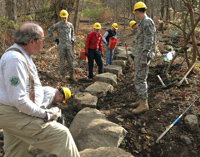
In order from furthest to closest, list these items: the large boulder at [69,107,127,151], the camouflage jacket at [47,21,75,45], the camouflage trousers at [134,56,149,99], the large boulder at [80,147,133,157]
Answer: the camouflage jacket at [47,21,75,45], the camouflage trousers at [134,56,149,99], the large boulder at [69,107,127,151], the large boulder at [80,147,133,157]

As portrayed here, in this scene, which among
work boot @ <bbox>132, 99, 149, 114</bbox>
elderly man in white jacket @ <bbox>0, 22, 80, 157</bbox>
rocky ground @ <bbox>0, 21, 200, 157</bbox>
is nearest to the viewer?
elderly man in white jacket @ <bbox>0, 22, 80, 157</bbox>

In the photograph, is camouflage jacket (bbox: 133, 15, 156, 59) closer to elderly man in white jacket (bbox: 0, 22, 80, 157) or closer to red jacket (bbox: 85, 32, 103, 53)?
elderly man in white jacket (bbox: 0, 22, 80, 157)

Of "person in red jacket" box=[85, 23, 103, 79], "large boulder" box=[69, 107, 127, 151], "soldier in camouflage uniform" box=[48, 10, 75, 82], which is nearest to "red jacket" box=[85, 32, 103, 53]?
"person in red jacket" box=[85, 23, 103, 79]

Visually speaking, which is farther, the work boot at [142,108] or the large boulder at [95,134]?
Answer: the work boot at [142,108]

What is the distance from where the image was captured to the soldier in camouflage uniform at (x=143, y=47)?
11.8 ft

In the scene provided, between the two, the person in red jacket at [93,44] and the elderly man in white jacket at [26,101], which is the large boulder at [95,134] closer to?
the elderly man in white jacket at [26,101]

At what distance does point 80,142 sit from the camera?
2996mm

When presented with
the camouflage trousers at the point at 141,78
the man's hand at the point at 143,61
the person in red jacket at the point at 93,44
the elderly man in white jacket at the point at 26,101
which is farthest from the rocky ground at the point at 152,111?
the elderly man in white jacket at the point at 26,101

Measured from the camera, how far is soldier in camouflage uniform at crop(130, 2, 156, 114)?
3611mm

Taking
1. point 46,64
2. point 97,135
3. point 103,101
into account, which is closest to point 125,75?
point 103,101

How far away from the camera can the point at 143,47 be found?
12.2 ft

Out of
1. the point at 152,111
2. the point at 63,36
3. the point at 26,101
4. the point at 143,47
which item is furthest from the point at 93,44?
the point at 26,101

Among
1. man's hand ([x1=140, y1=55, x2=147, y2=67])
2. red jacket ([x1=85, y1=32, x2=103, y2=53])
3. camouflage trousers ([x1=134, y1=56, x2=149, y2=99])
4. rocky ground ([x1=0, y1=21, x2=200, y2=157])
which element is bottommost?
rocky ground ([x1=0, y1=21, x2=200, y2=157])

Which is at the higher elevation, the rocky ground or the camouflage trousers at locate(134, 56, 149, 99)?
the camouflage trousers at locate(134, 56, 149, 99)
